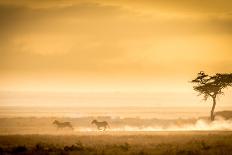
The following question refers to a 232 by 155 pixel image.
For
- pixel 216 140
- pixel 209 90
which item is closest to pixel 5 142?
pixel 216 140

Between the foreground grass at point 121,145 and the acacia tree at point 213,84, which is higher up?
the acacia tree at point 213,84

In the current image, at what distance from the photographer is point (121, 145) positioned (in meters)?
65.1

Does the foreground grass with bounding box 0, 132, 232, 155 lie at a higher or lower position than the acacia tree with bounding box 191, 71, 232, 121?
lower

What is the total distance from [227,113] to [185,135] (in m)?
42.4

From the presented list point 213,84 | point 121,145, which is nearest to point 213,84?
point 213,84

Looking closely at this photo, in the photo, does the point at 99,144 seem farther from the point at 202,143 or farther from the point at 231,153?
the point at 231,153

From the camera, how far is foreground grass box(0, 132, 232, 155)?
59.9 meters

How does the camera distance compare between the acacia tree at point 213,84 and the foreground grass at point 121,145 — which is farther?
the acacia tree at point 213,84

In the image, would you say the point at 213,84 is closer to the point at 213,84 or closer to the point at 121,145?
the point at 213,84

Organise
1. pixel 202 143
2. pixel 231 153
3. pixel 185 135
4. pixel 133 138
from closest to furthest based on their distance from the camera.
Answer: pixel 231 153 < pixel 202 143 < pixel 133 138 < pixel 185 135

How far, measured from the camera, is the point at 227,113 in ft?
399

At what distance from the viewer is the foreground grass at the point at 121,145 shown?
59.9 m

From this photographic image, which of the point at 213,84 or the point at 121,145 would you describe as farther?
the point at 213,84

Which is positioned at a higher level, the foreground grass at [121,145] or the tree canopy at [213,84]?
the tree canopy at [213,84]
